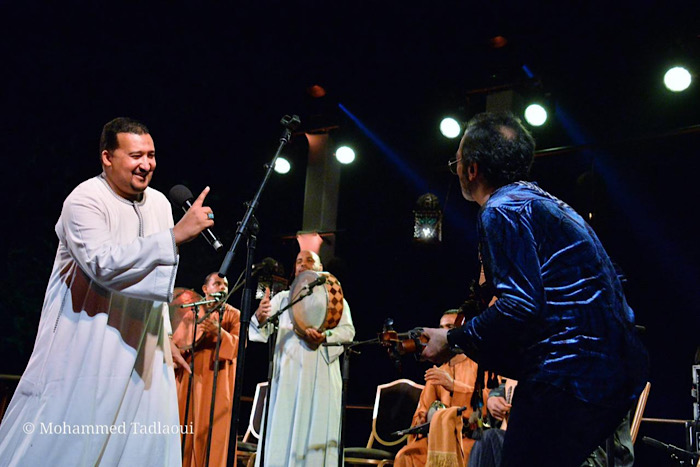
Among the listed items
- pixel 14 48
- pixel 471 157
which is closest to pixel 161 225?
pixel 471 157

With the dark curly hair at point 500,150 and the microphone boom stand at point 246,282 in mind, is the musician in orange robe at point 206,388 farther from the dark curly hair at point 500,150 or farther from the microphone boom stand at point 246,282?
the dark curly hair at point 500,150

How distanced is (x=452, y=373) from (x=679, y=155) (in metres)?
3.58

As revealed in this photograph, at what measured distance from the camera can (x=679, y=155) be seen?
7.14 meters

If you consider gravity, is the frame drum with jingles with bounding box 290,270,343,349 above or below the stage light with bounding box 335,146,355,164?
below

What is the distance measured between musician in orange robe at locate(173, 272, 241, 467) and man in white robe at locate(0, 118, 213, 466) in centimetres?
366

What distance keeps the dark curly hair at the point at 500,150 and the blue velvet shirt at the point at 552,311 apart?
174 mm

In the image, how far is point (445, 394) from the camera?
20.4ft

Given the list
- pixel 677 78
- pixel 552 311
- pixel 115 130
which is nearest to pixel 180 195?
pixel 115 130

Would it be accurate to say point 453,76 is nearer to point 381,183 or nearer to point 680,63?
point 381,183

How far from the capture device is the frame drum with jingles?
21.2ft

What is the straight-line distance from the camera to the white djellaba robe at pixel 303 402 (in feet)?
20.9

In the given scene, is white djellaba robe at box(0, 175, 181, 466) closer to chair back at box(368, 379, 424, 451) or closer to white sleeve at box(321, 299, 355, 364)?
white sleeve at box(321, 299, 355, 364)

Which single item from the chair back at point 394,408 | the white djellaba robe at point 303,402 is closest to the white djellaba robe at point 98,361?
the white djellaba robe at point 303,402

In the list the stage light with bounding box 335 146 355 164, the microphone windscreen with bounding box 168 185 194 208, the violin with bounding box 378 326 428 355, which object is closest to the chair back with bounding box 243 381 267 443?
the stage light with bounding box 335 146 355 164
